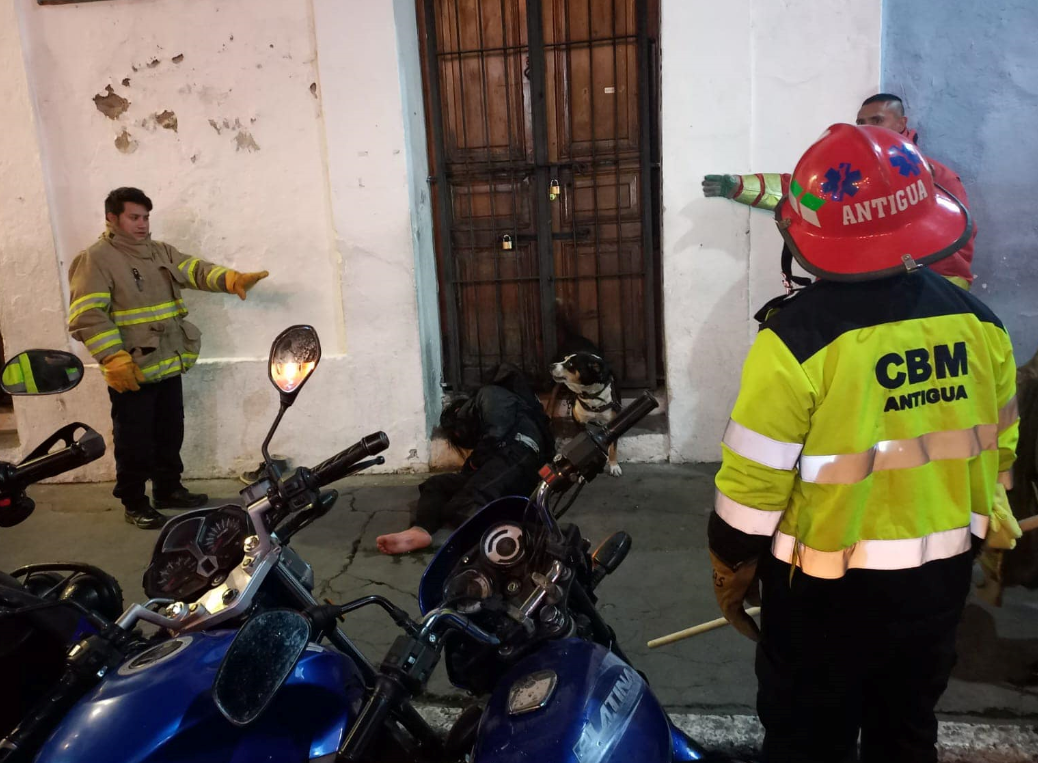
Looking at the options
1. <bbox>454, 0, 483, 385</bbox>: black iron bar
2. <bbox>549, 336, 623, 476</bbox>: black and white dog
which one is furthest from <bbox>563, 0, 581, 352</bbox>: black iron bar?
<bbox>454, 0, 483, 385</bbox>: black iron bar

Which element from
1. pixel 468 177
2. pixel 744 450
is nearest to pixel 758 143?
pixel 468 177

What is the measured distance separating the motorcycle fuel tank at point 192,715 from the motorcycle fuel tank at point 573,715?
0.97ft

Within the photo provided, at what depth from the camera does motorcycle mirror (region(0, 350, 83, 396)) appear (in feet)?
5.47

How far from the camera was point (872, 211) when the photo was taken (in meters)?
1.60

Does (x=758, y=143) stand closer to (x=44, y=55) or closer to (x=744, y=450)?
(x=744, y=450)

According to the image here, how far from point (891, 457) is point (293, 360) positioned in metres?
1.35

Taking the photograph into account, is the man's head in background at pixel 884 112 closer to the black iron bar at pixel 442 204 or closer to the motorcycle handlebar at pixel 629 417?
the black iron bar at pixel 442 204

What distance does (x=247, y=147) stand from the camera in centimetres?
486

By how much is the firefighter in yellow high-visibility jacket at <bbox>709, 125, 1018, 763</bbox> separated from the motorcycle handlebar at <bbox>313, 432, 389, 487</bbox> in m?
0.80

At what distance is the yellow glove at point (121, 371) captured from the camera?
166 inches

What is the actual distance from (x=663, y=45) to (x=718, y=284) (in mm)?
1514

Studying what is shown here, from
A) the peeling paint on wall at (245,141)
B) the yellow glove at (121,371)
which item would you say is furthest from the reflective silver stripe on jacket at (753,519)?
the peeling paint on wall at (245,141)

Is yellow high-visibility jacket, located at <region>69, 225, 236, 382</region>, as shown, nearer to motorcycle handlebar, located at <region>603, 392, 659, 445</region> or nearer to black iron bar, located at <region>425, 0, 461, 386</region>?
black iron bar, located at <region>425, 0, 461, 386</region>

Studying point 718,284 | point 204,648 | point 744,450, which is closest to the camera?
point 204,648
